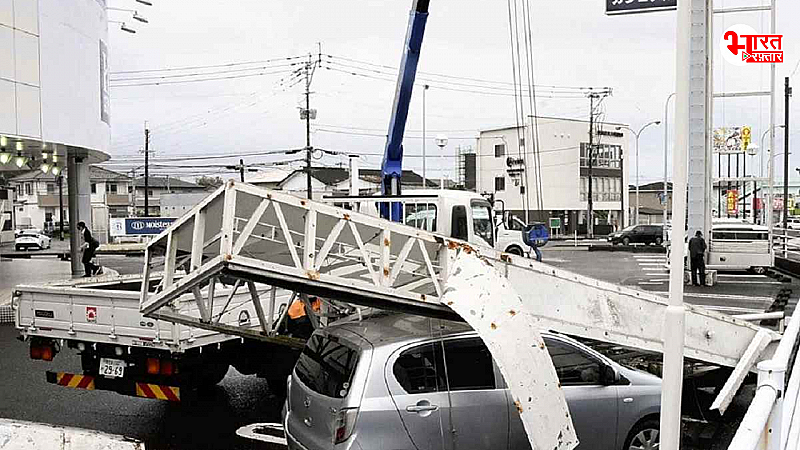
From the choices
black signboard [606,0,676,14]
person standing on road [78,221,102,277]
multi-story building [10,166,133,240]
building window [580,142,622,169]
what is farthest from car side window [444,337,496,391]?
multi-story building [10,166,133,240]

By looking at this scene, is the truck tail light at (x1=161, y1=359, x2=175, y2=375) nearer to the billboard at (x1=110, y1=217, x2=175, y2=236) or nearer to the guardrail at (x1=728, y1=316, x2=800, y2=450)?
the guardrail at (x1=728, y1=316, x2=800, y2=450)

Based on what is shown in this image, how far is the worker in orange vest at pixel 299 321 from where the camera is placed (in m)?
7.76

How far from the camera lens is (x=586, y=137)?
6569cm

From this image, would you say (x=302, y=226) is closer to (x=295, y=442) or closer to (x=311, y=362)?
(x=311, y=362)

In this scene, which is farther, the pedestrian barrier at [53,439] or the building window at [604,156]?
the building window at [604,156]

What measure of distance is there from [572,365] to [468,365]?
0.94 metres

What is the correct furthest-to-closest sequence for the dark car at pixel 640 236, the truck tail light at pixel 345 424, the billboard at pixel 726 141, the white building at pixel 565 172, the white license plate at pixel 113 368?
the white building at pixel 565 172, the dark car at pixel 640 236, the billboard at pixel 726 141, the white license plate at pixel 113 368, the truck tail light at pixel 345 424

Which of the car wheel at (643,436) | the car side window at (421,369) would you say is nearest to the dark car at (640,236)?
the car wheel at (643,436)

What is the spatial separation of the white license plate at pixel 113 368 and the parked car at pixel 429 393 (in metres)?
2.27

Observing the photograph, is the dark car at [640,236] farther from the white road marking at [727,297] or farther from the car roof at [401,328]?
the car roof at [401,328]

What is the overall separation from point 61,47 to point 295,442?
43.7 ft

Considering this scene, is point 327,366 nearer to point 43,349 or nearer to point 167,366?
point 167,366

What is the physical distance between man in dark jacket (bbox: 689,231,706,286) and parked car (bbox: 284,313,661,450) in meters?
14.5

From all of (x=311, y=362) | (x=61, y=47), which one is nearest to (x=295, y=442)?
(x=311, y=362)
